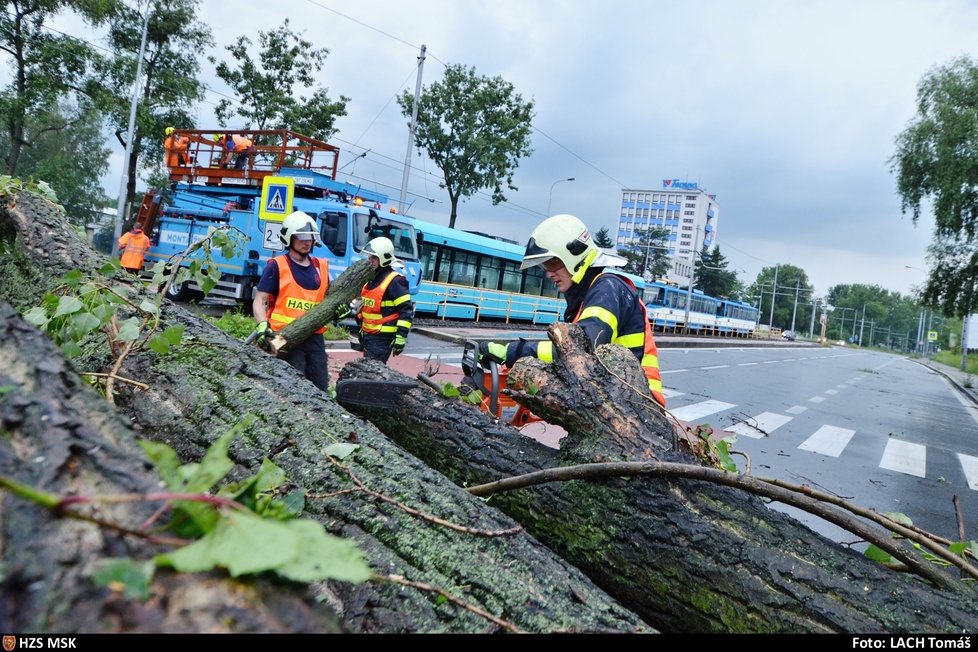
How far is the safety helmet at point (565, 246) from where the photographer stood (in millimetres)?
3420

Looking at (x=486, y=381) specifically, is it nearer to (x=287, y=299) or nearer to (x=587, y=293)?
(x=587, y=293)

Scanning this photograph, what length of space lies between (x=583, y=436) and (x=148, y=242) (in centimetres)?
1556

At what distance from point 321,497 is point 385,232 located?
42.8ft

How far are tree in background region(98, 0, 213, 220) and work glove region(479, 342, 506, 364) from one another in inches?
897

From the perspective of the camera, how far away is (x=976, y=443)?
10672 millimetres

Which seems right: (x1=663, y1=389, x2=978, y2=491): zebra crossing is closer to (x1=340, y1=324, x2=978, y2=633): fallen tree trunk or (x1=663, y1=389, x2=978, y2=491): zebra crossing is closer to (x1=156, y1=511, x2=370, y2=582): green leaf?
(x1=340, y1=324, x2=978, y2=633): fallen tree trunk

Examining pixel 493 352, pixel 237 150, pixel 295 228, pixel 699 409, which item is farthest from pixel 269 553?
pixel 237 150

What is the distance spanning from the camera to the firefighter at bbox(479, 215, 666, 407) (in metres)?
3.16

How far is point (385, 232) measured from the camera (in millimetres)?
14391

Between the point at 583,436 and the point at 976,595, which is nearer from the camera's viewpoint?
the point at 976,595

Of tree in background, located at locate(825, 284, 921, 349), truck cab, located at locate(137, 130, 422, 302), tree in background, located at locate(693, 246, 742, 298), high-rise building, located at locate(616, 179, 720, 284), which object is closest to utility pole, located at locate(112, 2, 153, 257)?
truck cab, located at locate(137, 130, 422, 302)

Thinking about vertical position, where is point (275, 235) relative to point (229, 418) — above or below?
above
